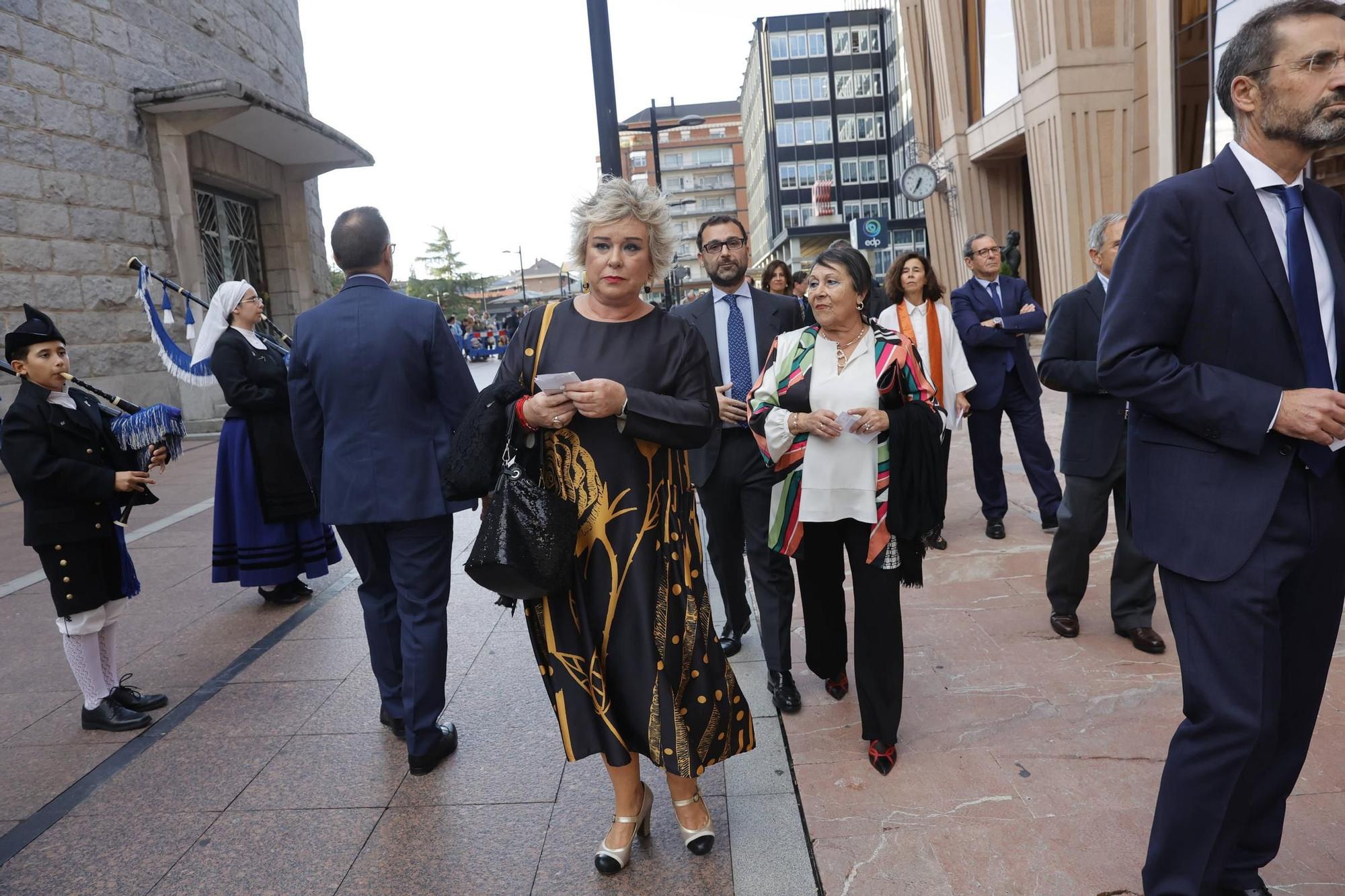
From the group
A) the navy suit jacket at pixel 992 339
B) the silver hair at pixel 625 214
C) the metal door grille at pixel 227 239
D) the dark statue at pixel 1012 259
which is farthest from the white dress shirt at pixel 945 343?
the metal door grille at pixel 227 239

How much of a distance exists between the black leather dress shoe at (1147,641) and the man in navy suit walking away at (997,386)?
6.93ft

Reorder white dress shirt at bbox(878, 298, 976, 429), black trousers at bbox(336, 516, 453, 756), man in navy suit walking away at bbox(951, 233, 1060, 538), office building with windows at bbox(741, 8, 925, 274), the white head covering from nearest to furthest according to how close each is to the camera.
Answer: black trousers at bbox(336, 516, 453, 756) → the white head covering → white dress shirt at bbox(878, 298, 976, 429) → man in navy suit walking away at bbox(951, 233, 1060, 538) → office building with windows at bbox(741, 8, 925, 274)

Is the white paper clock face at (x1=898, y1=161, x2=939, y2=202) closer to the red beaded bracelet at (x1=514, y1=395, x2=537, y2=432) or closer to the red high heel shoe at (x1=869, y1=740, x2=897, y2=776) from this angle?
the red high heel shoe at (x1=869, y1=740, x2=897, y2=776)

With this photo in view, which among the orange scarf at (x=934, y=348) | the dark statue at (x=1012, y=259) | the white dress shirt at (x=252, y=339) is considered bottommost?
the orange scarf at (x=934, y=348)

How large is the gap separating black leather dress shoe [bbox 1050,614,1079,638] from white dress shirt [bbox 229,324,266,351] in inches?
172

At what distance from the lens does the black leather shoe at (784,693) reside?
12.5 ft

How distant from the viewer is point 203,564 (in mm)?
6676

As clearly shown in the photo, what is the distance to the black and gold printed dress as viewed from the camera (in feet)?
8.93

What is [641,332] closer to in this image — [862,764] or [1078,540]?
[862,764]

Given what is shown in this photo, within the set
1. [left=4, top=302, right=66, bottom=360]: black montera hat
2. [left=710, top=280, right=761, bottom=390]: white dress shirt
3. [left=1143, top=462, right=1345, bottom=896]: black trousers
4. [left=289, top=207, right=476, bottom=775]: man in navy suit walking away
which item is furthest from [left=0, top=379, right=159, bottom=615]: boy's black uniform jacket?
[left=1143, top=462, right=1345, bottom=896]: black trousers

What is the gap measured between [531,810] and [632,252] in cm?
182

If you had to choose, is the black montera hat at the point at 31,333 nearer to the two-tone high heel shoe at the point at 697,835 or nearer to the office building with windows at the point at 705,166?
the two-tone high heel shoe at the point at 697,835

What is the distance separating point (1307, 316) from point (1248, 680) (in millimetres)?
791

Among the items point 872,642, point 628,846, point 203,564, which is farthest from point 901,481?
point 203,564
